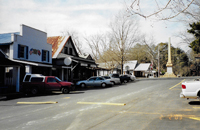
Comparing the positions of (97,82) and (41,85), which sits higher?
(41,85)

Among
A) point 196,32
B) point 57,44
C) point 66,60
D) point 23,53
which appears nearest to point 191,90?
point 196,32

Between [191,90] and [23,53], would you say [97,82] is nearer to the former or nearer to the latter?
[23,53]

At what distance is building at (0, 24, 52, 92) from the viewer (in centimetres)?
2095

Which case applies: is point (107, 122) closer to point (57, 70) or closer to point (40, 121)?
point (40, 121)

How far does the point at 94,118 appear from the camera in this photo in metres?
7.83

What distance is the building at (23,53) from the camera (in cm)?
2095

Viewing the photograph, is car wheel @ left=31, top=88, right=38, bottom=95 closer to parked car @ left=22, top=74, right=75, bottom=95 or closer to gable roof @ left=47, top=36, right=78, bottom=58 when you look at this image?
parked car @ left=22, top=74, right=75, bottom=95

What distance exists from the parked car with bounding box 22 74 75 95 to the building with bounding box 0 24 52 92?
1803mm

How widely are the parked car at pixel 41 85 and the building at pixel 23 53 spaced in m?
1.80

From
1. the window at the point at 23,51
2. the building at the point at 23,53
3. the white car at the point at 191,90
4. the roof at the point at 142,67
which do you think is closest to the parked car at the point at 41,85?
the building at the point at 23,53

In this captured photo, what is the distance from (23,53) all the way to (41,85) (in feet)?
20.8

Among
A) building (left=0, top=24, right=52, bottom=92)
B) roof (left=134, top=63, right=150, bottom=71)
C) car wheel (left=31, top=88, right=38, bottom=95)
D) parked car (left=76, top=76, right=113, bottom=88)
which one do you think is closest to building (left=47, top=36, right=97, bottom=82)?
building (left=0, top=24, right=52, bottom=92)

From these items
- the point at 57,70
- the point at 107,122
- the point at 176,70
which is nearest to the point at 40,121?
the point at 107,122

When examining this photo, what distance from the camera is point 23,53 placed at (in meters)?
22.8
